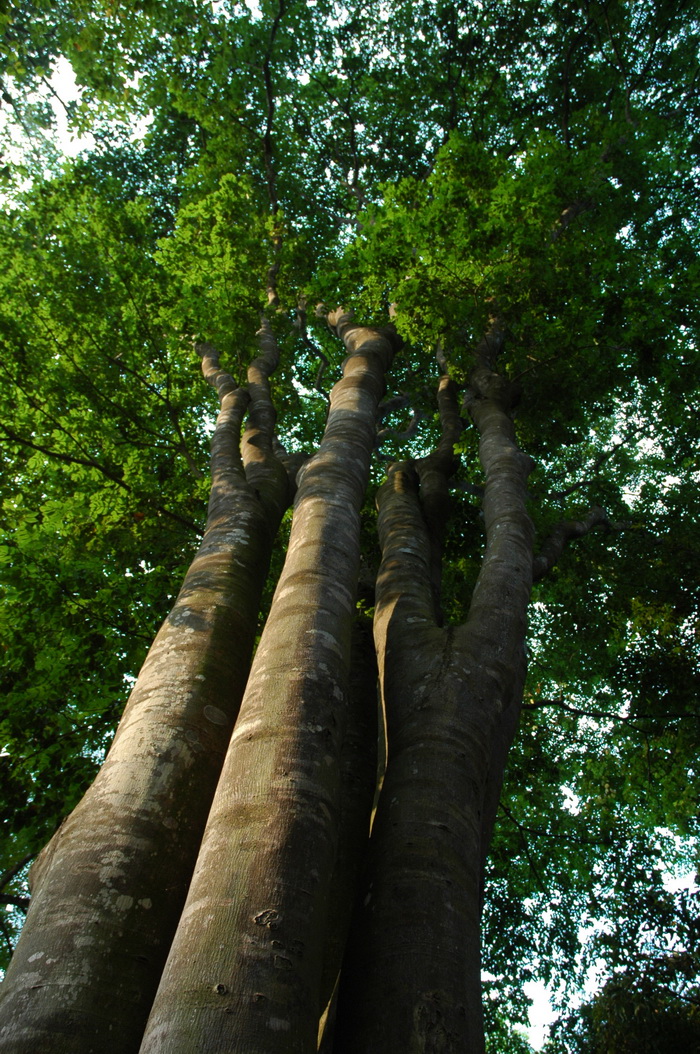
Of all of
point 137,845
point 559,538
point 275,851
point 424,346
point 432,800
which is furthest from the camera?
point 424,346

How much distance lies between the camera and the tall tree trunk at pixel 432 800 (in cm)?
255

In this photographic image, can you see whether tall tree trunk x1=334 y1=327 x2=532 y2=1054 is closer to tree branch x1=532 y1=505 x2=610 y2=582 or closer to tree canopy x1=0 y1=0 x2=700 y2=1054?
tree branch x1=532 y1=505 x2=610 y2=582

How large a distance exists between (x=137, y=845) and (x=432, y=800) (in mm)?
1492

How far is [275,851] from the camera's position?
8.12 feet

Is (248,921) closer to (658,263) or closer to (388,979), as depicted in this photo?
(388,979)

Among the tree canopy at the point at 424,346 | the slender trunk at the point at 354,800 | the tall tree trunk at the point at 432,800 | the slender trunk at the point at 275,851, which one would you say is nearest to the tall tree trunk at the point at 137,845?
the slender trunk at the point at 275,851

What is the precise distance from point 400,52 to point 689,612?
12.2 meters

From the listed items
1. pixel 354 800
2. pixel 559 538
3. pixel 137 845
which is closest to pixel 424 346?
pixel 559 538

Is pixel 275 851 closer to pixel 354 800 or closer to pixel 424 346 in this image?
pixel 354 800

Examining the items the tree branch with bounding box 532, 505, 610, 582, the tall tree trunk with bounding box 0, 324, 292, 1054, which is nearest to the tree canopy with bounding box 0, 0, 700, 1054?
the tree branch with bounding box 532, 505, 610, 582

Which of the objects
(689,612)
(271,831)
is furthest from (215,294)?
(689,612)

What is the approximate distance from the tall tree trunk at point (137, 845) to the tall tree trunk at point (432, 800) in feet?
3.13

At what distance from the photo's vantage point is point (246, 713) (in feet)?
10.3

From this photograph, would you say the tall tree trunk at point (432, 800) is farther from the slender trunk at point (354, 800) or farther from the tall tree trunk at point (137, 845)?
the tall tree trunk at point (137, 845)
